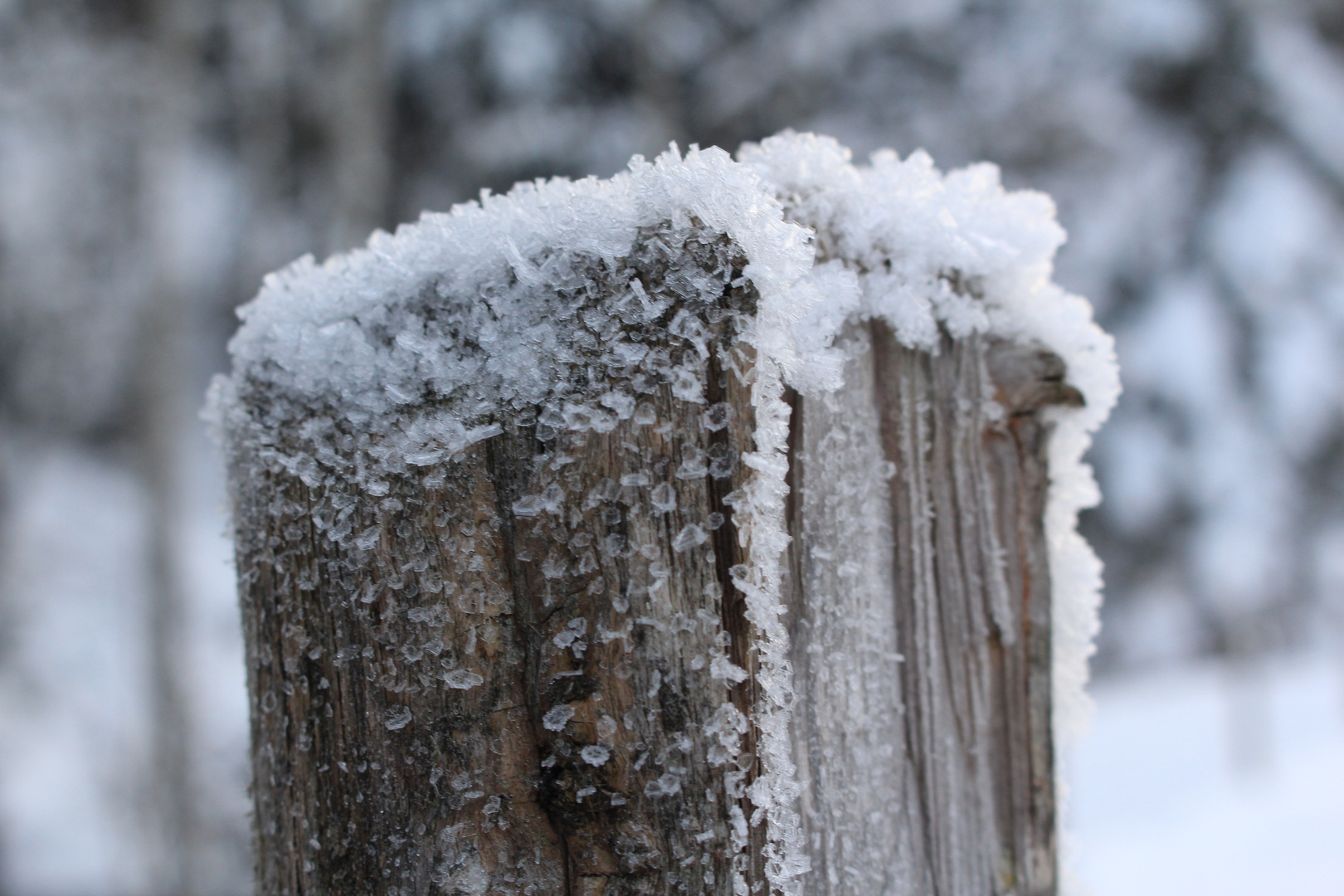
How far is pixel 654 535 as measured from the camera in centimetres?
60

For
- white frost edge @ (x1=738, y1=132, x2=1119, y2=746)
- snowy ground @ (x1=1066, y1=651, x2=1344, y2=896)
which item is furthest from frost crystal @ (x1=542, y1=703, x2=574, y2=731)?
snowy ground @ (x1=1066, y1=651, x2=1344, y2=896)

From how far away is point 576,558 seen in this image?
2.02 feet

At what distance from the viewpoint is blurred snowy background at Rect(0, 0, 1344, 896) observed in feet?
18.3

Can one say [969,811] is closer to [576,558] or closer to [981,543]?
[981,543]

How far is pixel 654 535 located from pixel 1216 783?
1180cm

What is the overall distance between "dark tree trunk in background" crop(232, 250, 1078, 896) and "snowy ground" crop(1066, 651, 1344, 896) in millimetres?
3488

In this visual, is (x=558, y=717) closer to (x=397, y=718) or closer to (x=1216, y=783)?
(x=397, y=718)

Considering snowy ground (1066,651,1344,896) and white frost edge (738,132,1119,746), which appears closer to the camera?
white frost edge (738,132,1119,746)

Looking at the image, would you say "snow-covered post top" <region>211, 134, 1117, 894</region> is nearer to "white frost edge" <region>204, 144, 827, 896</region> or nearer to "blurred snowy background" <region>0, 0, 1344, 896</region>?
"white frost edge" <region>204, 144, 827, 896</region>

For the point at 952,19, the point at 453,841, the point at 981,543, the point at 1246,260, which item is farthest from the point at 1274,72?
the point at 453,841

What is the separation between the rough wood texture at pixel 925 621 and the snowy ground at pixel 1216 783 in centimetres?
→ 338

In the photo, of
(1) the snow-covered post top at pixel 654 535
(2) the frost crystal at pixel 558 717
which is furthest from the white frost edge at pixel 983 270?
(2) the frost crystal at pixel 558 717

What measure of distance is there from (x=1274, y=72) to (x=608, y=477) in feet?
34.8

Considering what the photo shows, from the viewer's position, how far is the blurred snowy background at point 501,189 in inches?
220
